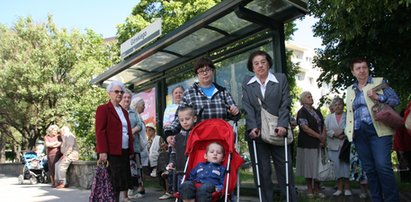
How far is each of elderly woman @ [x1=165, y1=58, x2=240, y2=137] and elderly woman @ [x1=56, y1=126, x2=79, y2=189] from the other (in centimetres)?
780

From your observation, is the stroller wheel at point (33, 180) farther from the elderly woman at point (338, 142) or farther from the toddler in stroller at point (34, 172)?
the elderly woman at point (338, 142)

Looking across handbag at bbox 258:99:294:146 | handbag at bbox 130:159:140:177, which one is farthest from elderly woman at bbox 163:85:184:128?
handbag at bbox 258:99:294:146

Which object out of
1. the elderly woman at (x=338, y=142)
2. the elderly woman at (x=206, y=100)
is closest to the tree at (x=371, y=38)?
the elderly woman at (x=338, y=142)

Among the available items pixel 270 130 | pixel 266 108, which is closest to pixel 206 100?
pixel 266 108

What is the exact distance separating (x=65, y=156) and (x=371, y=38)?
28.9ft

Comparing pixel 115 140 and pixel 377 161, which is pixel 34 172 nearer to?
pixel 115 140

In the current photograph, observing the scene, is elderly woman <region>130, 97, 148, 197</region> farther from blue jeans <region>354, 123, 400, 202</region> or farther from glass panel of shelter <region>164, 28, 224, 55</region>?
blue jeans <region>354, 123, 400, 202</region>

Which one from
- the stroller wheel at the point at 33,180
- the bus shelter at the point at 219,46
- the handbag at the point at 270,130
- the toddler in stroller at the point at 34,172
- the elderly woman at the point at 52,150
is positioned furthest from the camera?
the toddler in stroller at the point at 34,172

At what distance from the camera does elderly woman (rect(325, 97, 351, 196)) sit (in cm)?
701

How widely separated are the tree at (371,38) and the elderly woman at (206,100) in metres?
2.43

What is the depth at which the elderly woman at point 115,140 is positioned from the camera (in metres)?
5.90

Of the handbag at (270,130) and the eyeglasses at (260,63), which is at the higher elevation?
the eyeglasses at (260,63)

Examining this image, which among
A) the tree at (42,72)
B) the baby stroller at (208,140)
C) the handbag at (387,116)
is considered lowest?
the baby stroller at (208,140)

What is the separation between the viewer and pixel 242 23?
7.38 meters
